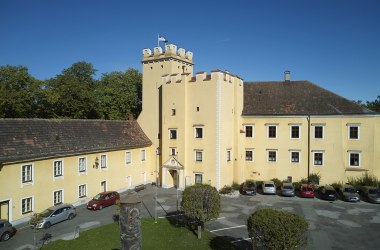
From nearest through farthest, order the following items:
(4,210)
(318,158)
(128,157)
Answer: (4,210)
(128,157)
(318,158)

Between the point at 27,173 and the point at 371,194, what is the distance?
3114 cm

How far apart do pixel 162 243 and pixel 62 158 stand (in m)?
12.9

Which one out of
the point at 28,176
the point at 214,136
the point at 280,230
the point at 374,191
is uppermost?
the point at 214,136

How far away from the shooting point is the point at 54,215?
2534cm

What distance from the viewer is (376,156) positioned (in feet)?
119

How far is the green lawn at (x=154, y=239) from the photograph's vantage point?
2088 cm

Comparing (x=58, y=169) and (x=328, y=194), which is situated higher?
(x=58, y=169)

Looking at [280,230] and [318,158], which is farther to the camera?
[318,158]

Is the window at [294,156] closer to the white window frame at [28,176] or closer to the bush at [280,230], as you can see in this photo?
the bush at [280,230]

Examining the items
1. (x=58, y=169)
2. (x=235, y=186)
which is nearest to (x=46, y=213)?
(x=58, y=169)

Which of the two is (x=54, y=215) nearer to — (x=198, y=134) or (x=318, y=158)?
(x=198, y=134)

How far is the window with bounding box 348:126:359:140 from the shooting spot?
3659cm

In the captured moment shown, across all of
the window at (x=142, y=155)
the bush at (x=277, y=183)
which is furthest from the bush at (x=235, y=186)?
the window at (x=142, y=155)

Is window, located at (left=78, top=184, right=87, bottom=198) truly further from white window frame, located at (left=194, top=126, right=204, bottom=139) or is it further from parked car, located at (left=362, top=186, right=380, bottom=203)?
parked car, located at (left=362, top=186, right=380, bottom=203)
